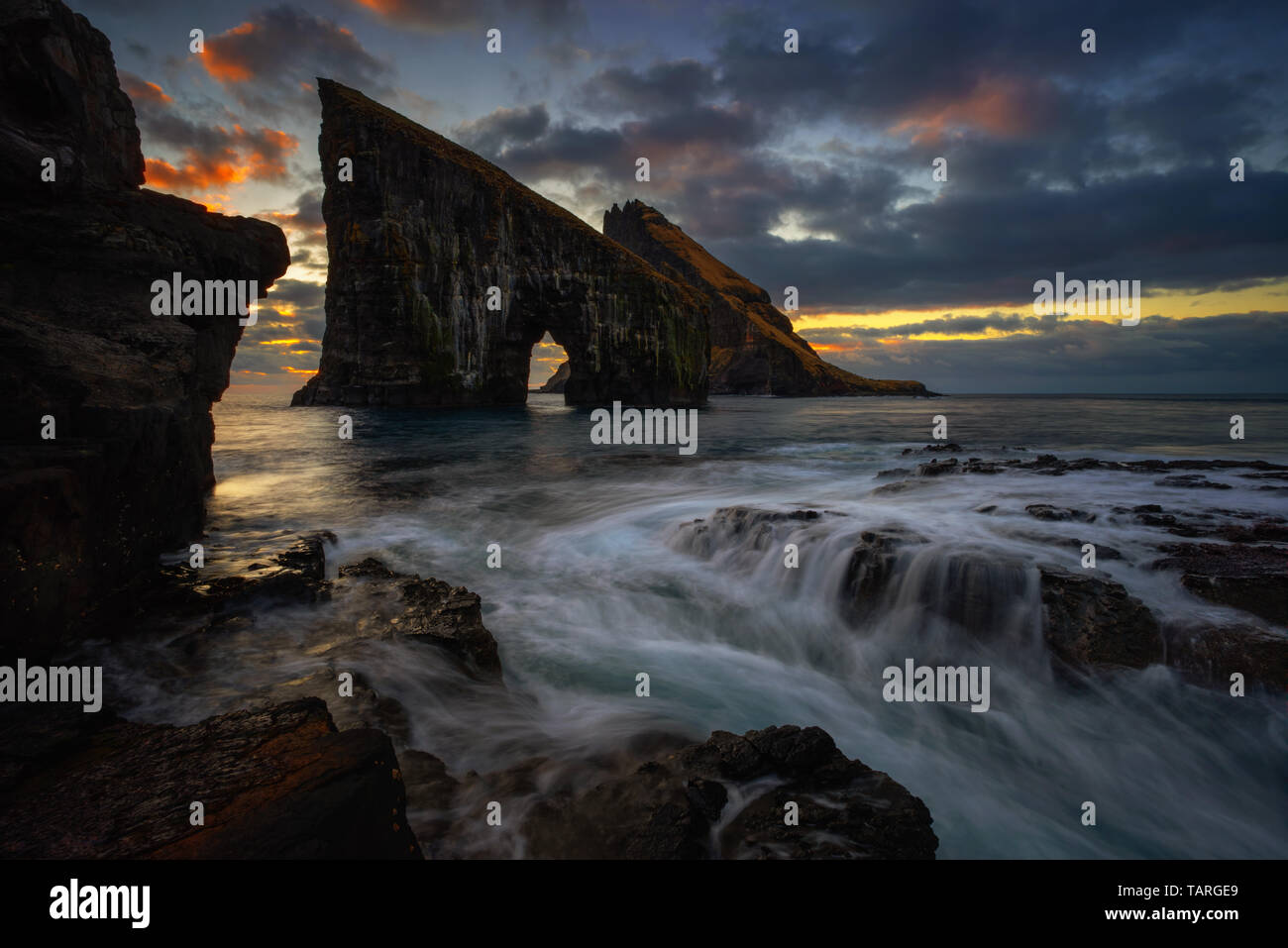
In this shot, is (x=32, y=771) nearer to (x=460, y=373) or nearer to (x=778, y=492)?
(x=778, y=492)

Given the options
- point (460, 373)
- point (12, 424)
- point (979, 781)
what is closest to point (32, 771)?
point (12, 424)

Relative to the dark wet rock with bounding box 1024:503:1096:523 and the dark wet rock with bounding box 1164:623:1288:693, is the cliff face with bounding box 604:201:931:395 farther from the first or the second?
the dark wet rock with bounding box 1164:623:1288:693

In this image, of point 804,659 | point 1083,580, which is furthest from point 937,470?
point 804,659

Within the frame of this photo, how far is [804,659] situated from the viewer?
5.68 metres

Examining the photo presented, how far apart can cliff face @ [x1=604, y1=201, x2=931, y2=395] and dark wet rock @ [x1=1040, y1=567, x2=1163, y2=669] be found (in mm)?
94896

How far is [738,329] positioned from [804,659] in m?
107

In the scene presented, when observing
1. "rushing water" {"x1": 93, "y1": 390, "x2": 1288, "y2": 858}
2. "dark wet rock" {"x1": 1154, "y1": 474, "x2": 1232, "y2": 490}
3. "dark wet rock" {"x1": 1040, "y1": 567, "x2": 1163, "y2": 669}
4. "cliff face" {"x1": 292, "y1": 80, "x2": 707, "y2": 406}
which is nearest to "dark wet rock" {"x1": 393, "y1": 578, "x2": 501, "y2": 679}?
"rushing water" {"x1": 93, "y1": 390, "x2": 1288, "y2": 858}

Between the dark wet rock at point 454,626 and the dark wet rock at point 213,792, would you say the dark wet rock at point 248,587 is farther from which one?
the dark wet rock at point 213,792

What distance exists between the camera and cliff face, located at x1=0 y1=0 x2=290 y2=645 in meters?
3.74

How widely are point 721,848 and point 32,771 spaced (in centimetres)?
314

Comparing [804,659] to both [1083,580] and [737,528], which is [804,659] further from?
[737,528]

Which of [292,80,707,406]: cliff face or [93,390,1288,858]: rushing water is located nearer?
[93,390,1288,858]: rushing water

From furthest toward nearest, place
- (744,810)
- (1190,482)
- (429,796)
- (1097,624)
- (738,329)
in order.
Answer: (738,329) < (1190,482) < (1097,624) < (429,796) < (744,810)

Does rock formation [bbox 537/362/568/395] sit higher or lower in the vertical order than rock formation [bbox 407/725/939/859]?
higher
